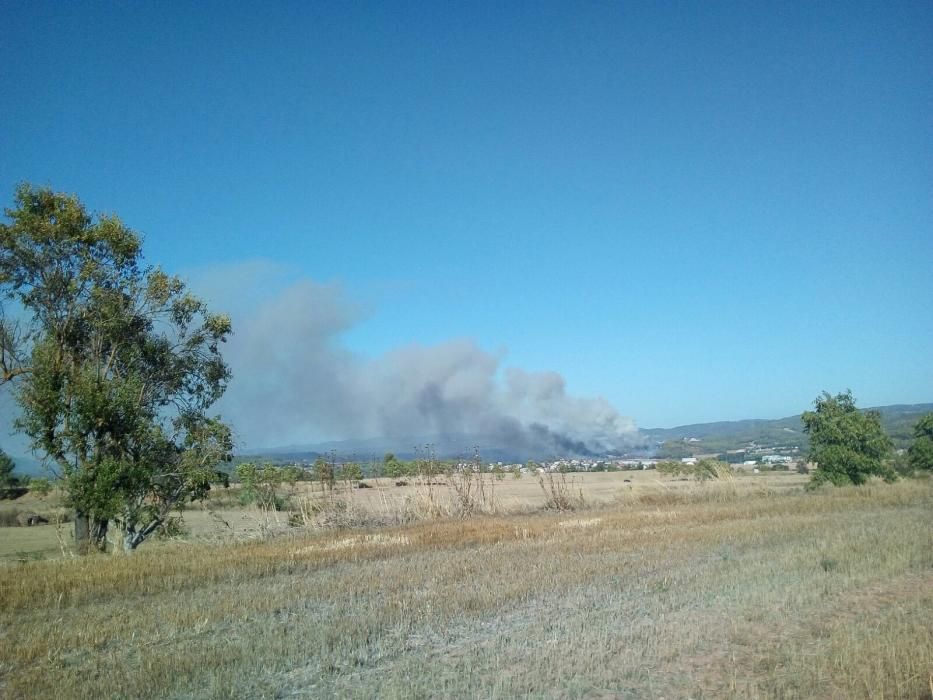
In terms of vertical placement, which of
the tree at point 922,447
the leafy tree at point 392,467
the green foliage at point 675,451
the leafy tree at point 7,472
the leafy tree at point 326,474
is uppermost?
the leafy tree at point 7,472

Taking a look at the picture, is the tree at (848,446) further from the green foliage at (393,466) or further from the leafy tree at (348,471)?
the green foliage at (393,466)

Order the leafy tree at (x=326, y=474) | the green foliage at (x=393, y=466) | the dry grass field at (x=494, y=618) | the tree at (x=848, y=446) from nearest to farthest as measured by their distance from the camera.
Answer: the dry grass field at (x=494, y=618) < the leafy tree at (x=326, y=474) < the tree at (x=848, y=446) < the green foliage at (x=393, y=466)

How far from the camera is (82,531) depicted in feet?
59.7

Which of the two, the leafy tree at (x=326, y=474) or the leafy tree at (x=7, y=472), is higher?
the leafy tree at (x=7, y=472)

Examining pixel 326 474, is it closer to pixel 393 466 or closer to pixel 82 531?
pixel 82 531

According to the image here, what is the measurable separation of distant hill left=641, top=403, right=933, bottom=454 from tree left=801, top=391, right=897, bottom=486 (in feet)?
177

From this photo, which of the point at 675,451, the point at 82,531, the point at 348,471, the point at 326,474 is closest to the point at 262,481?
the point at 326,474

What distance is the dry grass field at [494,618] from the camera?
20.4 feet

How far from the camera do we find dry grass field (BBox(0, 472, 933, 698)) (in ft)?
20.4

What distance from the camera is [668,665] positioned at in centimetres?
664

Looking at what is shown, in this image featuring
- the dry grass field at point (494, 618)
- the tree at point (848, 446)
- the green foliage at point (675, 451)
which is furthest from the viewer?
the green foliage at point (675, 451)

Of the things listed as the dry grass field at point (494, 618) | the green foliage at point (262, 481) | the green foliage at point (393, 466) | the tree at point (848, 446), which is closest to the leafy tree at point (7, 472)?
the green foliage at point (262, 481)

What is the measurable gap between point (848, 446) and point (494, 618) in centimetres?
2900

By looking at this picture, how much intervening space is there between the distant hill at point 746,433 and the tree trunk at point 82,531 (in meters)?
83.8
